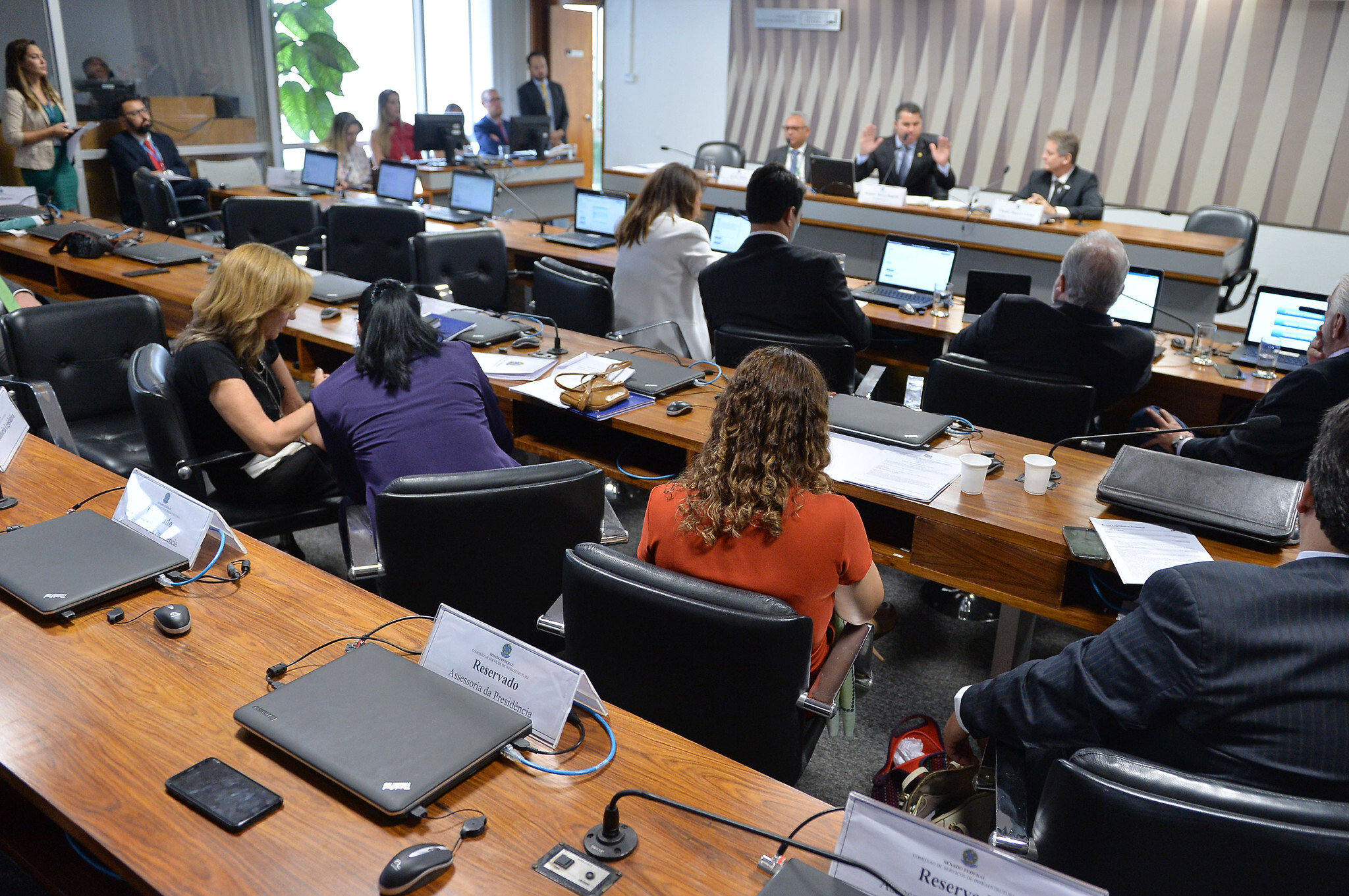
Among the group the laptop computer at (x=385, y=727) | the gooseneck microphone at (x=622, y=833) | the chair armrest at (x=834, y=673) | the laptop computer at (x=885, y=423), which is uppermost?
the laptop computer at (x=885, y=423)

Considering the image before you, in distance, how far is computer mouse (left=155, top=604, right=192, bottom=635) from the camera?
1.54 metres

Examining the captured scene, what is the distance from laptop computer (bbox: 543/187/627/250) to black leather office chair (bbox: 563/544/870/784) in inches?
160

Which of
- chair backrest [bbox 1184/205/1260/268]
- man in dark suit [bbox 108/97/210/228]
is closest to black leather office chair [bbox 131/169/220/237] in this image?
man in dark suit [bbox 108/97/210/228]

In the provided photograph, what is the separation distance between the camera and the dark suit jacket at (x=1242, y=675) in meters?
1.11

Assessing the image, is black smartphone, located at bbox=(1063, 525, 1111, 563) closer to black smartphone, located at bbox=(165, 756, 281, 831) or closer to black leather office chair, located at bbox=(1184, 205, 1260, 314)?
black smartphone, located at bbox=(165, 756, 281, 831)

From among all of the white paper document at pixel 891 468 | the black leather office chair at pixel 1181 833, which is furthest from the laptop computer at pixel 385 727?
the white paper document at pixel 891 468

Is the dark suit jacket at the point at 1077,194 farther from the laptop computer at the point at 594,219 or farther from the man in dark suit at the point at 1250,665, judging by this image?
the man in dark suit at the point at 1250,665

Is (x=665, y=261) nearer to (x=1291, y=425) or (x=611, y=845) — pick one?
(x=1291, y=425)

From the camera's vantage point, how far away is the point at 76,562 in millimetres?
1695

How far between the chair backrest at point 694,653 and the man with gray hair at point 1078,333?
179cm

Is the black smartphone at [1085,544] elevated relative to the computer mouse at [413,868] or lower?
elevated

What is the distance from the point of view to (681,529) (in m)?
1.63

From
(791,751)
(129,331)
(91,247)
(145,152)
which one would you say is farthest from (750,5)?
(791,751)

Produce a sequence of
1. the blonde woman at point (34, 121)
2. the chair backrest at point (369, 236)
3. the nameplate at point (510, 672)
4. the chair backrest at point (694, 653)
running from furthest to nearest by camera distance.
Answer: the blonde woman at point (34, 121) → the chair backrest at point (369, 236) → the chair backrest at point (694, 653) → the nameplate at point (510, 672)
